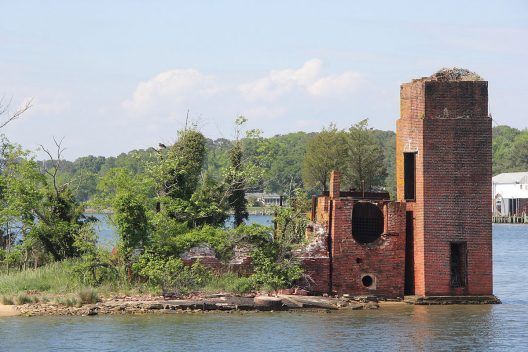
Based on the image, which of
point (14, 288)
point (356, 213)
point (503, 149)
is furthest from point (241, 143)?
point (503, 149)

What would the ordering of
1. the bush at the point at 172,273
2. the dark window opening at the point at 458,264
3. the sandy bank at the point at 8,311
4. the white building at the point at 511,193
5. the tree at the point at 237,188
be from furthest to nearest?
the white building at the point at 511,193 → the tree at the point at 237,188 → the dark window opening at the point at 458,264 → the bush at the point at 172,273 → the sandy bank at the point at 8,311

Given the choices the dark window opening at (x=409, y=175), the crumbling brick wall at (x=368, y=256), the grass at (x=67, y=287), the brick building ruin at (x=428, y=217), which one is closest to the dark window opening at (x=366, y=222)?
the brick building ruin at (x=428, y=217)

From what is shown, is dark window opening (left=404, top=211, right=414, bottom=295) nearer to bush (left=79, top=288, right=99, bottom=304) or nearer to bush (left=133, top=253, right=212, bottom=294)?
bush (left=133, top=253, right=212, bottom=294)

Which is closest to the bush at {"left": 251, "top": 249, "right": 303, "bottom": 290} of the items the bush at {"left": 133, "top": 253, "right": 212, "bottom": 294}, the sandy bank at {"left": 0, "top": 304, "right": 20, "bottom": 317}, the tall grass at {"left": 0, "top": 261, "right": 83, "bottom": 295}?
the bush at {"left": 133, "top": 253, "right": 212, "bottom": 294}

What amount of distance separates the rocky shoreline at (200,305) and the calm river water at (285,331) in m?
0.43

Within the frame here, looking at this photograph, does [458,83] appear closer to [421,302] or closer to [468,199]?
[468,199]

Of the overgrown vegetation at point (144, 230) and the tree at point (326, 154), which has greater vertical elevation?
the tree at point (326, 154)

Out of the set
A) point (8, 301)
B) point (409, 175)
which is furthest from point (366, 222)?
point (8, 301)

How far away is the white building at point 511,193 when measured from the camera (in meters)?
129

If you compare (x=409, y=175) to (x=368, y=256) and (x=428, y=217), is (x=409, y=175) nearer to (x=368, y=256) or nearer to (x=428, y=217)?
(x=428, y=217)

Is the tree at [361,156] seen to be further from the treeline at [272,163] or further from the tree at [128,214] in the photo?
the tree at [128,214]

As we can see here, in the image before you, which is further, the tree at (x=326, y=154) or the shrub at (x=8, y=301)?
the tree at (x=326, y=154)

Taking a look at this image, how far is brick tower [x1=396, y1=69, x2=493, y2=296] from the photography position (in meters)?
30.7

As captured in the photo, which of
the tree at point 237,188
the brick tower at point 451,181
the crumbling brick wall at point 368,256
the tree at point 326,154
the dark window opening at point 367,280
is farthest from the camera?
the tree at point 326,154
